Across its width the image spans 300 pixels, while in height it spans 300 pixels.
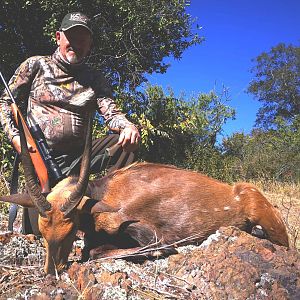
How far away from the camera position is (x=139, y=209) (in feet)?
11.8

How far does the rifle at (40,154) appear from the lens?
3.64 m

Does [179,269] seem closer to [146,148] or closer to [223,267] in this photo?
[223,267]

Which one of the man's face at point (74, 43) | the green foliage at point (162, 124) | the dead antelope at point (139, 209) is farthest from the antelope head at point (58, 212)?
the green foliage at point (162, 124)

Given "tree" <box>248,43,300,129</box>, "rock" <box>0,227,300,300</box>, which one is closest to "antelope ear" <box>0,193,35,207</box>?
"rock" <box>0,227,300,300</box>

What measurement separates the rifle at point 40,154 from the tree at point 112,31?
5971 mm

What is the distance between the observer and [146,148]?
1047 centimetres

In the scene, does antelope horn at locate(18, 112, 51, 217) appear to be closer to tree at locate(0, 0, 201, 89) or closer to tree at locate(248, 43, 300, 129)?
tree at locate(0, 0, 201, 89)

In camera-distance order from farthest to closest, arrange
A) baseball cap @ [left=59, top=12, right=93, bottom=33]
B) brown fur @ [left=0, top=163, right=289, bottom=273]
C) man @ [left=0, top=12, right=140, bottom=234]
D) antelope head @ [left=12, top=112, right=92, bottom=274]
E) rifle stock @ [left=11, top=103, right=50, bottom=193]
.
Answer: man @ [left=0, top=12, right=140, bottom=234] → baseball cap @ [left=59, top=12, right=93, bottom=33] → rifle stock @ [left=11, top=103, right=50, bottom=193] → brown fur @ [left=0, top=163, right=289, bottom=273] → antelope head @ [left=12, top=112, right=92, bottom=274]

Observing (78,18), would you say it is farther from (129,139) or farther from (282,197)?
(282,197)

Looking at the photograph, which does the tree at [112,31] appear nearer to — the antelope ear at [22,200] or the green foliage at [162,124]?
the green foliage at [162,124]

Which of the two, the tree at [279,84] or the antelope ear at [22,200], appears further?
the tree at [279,84]

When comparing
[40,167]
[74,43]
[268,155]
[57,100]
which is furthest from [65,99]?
[268,155]

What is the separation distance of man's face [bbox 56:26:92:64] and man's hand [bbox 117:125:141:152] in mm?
996

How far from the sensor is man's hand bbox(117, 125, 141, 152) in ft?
12.2
